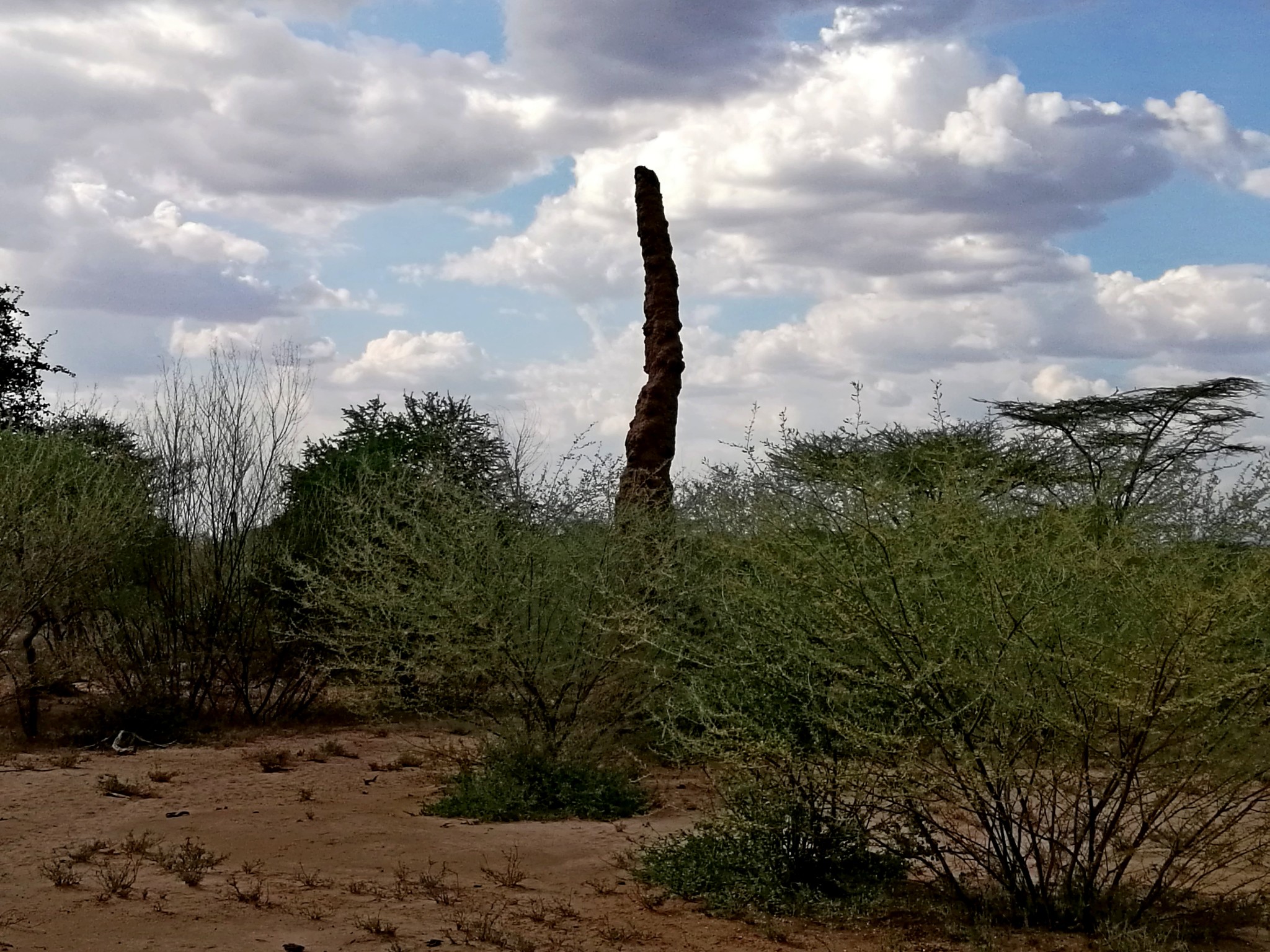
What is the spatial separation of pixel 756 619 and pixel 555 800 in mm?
3703

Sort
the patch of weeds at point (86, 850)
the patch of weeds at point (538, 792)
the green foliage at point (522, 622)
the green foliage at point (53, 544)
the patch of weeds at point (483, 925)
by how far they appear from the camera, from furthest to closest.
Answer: the green foliage at point (53, 544) → the green foliage at point (522, 622) → the patch of weeds at point (538, 792) → the patch of weeds at point (86, 850) → the patch of weeds at point (483, 925)

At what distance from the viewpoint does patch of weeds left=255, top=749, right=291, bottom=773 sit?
38.8ft

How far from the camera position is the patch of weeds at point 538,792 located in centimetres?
919

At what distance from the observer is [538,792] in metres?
9.42

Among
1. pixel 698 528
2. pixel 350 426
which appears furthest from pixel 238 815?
pixel 350 426

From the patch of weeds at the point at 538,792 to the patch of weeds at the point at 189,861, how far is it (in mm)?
2005

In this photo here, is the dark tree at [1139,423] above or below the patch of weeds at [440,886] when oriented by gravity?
above

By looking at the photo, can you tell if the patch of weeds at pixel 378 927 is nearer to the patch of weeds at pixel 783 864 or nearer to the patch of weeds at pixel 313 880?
the patch of weeds at pixel 313 880

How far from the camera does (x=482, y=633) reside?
9508 millimetres

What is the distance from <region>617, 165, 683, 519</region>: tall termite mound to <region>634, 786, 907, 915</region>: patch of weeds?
5.69 metres

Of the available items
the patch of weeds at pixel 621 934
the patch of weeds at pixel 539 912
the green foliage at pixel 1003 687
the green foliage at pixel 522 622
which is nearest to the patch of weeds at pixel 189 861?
the patch of weeds at pixel 539 912

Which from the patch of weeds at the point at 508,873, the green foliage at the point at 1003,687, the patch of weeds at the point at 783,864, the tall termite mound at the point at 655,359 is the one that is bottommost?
the patch of weeds at the point at 508,873

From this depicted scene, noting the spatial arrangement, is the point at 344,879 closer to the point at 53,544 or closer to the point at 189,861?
the point at 189,861

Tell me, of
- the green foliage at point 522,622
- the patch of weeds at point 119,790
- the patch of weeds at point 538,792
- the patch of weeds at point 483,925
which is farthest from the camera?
the patch of weeds at point 119,790
